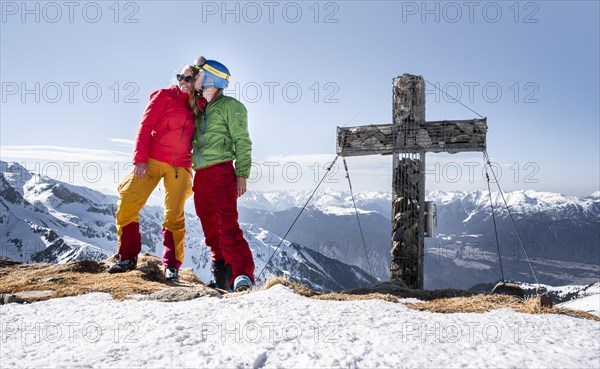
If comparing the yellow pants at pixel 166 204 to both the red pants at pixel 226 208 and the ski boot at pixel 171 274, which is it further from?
the red pants at pixel 226 208

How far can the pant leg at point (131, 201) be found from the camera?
5840 millimetres

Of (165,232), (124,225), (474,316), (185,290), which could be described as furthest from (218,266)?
(474,316)

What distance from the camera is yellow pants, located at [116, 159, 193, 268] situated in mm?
5867

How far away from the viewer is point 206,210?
5754 millimetres

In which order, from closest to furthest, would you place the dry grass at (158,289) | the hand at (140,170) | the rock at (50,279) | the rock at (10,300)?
the dry grass at (158,289) < the rock at (10,300) < the rock at (50,279) < the hand at (140,170)

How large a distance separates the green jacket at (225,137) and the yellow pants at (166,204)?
1.90ft

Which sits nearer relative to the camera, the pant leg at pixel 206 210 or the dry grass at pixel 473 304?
the dry grass at pixel 473 304

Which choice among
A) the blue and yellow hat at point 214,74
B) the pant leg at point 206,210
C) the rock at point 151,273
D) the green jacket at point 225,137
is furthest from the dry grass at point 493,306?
the blue and yellow hat at point 214,74

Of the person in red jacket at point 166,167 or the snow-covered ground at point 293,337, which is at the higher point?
the person in red jacket at point 166,167

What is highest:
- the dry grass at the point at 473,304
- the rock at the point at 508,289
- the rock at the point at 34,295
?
the dry grass at the point at 473,304

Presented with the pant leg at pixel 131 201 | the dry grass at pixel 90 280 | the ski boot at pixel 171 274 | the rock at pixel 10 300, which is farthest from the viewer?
the ski boot at pixel 171 274

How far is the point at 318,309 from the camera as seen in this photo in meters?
3.12

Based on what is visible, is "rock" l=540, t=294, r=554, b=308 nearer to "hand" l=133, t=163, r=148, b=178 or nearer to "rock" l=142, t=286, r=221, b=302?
"rock" l=142, t=286, r=221, b=302

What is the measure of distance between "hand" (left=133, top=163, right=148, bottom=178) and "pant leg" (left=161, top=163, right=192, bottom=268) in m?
0.35
